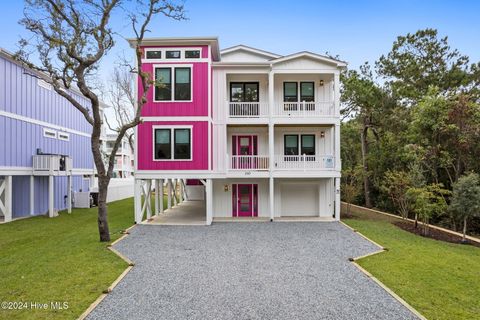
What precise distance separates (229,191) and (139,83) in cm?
738

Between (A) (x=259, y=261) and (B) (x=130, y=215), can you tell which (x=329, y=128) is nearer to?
(A) (x=259, y=261)

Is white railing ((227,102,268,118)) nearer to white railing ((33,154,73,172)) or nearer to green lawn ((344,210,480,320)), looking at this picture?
green lawn ((344,210,480,320))

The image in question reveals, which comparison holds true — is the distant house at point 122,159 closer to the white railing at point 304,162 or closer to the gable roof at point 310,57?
the white railing at point 304,162

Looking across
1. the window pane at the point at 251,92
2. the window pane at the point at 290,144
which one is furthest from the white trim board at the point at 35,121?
the window pane at the point at 290,144

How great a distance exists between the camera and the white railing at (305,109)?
16.2m

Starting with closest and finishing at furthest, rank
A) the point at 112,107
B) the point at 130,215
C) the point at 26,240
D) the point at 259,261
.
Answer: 1. the point at 259,261
2. the point at 26,240
3. the point at 130,215
4. the point at 112,107

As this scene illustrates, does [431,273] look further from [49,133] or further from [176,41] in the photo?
[49,133]

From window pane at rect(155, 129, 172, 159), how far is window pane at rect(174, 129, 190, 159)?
0.35m

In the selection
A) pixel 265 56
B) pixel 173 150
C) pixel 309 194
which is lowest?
pixel 309 194

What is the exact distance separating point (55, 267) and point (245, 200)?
10.3 meters

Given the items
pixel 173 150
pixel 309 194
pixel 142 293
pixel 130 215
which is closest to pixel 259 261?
pixel 142 293

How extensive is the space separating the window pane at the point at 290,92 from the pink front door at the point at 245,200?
209 inches

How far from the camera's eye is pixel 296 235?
12.3 metres

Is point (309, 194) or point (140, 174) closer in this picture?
point (140, 174)
